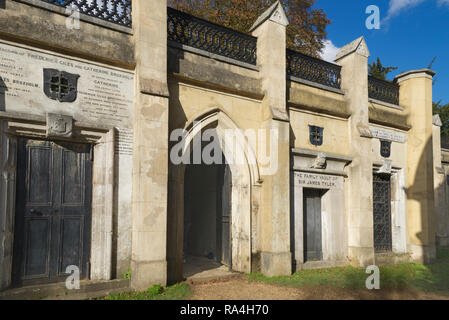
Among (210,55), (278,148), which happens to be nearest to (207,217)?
(278,148)

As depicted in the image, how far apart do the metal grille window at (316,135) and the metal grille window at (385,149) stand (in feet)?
9.04

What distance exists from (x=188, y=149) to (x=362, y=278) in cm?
529

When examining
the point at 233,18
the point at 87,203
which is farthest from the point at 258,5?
the point at 87,203

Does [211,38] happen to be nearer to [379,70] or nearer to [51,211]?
[51,211]

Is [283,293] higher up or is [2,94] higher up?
[2,94]

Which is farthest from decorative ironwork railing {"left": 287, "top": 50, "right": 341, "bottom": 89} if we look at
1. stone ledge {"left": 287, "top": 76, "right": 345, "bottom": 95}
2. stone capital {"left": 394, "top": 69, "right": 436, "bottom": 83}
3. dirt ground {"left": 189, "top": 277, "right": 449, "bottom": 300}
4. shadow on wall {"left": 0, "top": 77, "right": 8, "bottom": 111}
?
shadow on wall {"left": 0, "top": 77, "right": 8, "bottom": 111}

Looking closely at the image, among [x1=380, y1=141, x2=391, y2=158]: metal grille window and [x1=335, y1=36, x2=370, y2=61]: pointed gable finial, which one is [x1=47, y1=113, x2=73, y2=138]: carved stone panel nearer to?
[x1=335, y1=36, x2=370, y2=61]: pointed gable finial

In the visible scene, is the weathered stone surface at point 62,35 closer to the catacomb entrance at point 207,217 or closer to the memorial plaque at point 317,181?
the catacomb entrance at point 207,217

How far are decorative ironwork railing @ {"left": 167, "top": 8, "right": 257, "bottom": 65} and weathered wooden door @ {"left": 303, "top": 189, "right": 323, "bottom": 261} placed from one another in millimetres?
4205

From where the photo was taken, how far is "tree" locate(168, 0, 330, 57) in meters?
14.8

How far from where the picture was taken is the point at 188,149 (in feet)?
24.6

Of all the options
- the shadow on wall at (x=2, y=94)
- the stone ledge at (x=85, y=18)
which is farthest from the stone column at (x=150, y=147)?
the shadow on wall at (x=2, y=94)

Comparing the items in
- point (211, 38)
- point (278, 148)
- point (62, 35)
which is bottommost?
point (278, 148)

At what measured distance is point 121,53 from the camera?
663cm
